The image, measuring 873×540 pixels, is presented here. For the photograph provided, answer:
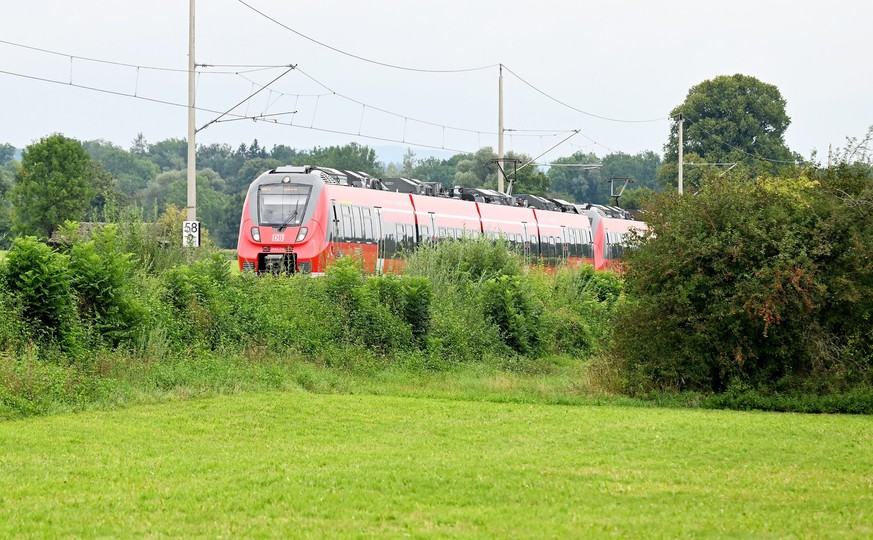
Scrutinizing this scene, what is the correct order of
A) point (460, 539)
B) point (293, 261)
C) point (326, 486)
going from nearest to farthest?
1. point (460, 539)
2. point (326, 486)
3. point (293, 261)

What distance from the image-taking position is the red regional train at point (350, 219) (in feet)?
113

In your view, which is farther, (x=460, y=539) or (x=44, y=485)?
(x=44, y=485)

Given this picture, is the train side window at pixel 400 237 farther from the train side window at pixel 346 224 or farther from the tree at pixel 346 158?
the tree at pixel 346 158

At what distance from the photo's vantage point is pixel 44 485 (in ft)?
37.7

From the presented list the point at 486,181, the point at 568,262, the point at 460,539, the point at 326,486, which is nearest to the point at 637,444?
the point at 326,486

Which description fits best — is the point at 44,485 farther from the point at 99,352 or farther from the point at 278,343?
the point at 278,343

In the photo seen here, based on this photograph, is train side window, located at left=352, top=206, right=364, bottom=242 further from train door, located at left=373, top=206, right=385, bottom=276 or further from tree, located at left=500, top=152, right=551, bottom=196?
tree, located at left=500, top=152, right=551, bottom=196

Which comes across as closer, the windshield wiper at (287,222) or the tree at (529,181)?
the windshield wiper at (287,222)

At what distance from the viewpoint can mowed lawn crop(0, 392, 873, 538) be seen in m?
9.89

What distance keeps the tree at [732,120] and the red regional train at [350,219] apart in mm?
44184

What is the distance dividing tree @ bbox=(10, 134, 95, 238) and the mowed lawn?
6297 cm

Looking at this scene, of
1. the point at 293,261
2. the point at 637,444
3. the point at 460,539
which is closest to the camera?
the point at 460,539

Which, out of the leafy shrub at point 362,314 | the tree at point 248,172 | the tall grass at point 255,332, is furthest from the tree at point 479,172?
the leafy shrub at point 362,314

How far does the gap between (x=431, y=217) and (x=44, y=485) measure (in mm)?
29616
